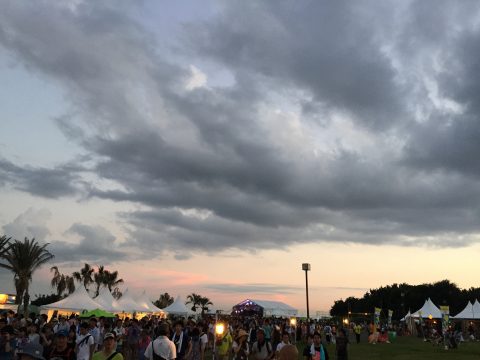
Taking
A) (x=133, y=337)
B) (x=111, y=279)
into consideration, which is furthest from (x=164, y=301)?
(x=133, y=337)

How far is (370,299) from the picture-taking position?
11569 centimetres

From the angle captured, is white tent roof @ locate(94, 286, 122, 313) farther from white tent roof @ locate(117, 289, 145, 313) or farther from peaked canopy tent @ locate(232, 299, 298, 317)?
peaked canopy tent @ locate(232, 299, 298, 317)

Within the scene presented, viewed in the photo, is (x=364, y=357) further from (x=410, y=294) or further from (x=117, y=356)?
(x=410, y=294)

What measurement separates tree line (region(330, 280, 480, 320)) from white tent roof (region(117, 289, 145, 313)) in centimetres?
6423

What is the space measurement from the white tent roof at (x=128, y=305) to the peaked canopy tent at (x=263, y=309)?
18102 mm

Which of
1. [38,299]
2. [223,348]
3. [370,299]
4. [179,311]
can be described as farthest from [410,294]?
[223,348]

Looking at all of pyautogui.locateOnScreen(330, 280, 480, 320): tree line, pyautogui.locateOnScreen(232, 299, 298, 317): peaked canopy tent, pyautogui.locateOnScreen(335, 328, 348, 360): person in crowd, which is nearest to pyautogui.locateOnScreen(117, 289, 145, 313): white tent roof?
pyautogui.locateOnScreen(232, 299, 298, 317): peaked canopy tent

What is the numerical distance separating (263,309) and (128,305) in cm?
1999

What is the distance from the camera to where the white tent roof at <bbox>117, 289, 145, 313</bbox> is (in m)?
41.2

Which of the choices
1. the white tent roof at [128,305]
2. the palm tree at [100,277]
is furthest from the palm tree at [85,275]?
the white tent roof at [128,305]

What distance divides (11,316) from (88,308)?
18451 mm

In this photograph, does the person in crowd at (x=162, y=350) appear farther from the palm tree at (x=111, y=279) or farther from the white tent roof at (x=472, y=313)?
the palm tree at (x=111, y=279)

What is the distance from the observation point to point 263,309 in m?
57.2

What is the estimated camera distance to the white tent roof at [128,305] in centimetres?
4125
